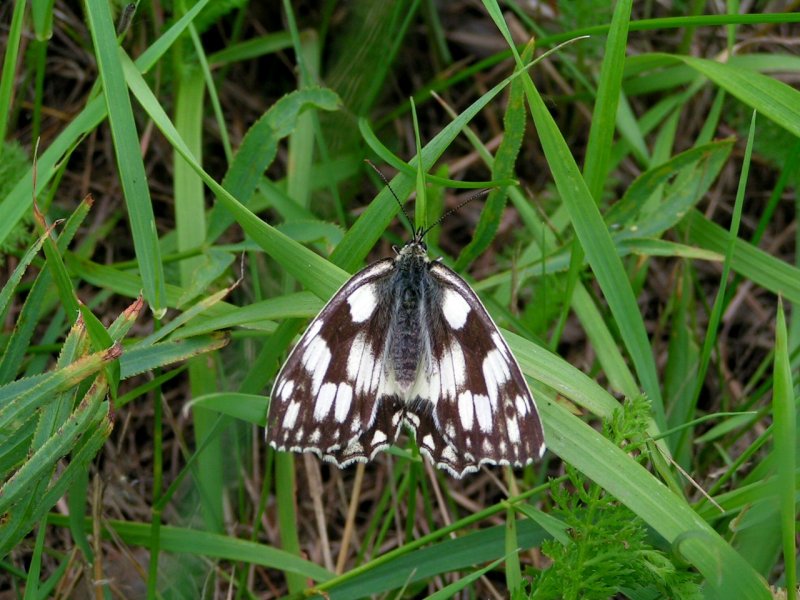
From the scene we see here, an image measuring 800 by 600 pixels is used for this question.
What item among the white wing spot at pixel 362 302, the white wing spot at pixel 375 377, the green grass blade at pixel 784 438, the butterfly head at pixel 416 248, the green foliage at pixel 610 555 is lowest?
the green foliage at pixel 610 555

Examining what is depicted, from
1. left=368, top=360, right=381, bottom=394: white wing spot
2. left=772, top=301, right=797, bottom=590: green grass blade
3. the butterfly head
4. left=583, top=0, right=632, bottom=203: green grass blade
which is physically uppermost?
left=583, top=0, right=632, bottom=203: green grass blade

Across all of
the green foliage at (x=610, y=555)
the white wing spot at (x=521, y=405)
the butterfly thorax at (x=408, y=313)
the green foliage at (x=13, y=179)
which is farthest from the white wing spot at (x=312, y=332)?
the green foliage at (x=13, y=179)

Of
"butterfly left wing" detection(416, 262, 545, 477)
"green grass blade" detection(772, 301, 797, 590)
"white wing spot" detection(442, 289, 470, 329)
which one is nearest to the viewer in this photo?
"green grass blade" detection(772, 301, 797, 590)

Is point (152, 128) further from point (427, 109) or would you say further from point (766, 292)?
point (766, 292)

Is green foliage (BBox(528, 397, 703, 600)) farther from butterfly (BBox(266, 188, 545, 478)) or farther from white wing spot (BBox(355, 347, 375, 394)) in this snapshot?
white wing spot (BBox(355, 347, 375, 394))

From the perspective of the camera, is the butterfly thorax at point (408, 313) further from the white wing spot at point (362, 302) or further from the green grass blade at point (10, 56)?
the green grass blade at point (10, 56)

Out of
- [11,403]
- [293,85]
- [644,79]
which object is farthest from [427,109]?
[11,403]

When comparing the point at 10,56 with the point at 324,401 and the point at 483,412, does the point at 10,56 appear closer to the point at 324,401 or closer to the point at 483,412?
the point at 324,401

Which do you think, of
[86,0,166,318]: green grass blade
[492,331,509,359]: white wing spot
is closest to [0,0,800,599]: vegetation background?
[86,0,166,318]: green grass blade
